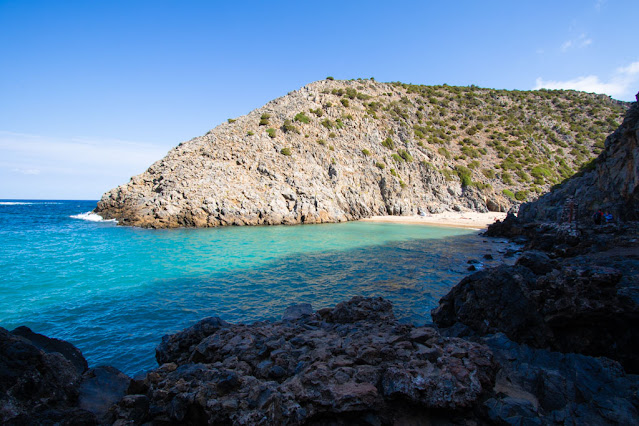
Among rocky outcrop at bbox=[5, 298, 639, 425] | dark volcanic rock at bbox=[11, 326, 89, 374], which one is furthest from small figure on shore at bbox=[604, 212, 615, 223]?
dark volcanic rock at bbox=[11, 326, 89, 374]

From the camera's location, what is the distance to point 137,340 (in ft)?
28.7

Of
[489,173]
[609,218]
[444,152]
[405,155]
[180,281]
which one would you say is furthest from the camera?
[444,152]

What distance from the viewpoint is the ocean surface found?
973 centimetres

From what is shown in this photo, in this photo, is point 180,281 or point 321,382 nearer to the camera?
point 321,382

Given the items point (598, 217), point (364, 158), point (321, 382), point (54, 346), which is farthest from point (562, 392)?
point (364, 158)

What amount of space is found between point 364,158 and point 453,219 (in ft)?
64.1

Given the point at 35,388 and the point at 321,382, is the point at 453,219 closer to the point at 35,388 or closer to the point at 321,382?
the point at 321,382

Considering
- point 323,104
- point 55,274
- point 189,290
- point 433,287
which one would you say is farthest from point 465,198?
point 55,274

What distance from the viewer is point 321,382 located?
442 centimetres

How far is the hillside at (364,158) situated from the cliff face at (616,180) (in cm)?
2886

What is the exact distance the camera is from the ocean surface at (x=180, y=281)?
973 cm

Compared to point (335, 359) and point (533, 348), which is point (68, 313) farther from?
point (533, 348)

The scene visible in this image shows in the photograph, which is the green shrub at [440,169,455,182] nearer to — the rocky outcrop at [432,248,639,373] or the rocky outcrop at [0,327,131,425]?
the rocky outcrop at [432,248,639,373]

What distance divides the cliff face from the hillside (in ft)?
94.7
